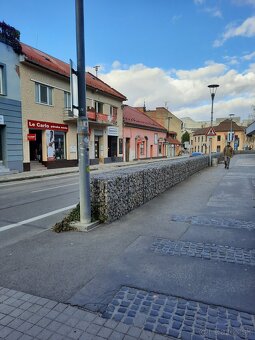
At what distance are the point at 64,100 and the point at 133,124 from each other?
15.1m

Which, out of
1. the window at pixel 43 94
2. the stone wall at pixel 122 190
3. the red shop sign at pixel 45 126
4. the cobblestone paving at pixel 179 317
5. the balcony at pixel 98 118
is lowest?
the cobblestone paving at pixel 179 317

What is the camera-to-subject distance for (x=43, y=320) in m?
2.76

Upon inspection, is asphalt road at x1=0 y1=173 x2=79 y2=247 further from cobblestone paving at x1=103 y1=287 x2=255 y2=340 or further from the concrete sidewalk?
cobblestone paving at x1=103 y1=287 x2=255 y2=340

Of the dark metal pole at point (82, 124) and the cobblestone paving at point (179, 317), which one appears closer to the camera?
the cobblestone paving at point (179, 317)

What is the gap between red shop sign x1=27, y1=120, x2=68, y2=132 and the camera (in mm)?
20383

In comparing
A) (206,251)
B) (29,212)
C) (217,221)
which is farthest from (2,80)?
(206,251)

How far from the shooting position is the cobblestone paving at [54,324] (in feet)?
8.29

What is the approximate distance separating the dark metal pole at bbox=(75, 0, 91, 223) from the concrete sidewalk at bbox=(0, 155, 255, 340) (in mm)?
552

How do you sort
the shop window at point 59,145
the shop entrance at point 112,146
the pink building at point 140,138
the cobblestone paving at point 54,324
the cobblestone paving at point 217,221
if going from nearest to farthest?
the cobblestone paving at point 54,324 → the cobblestone paving at point 217,221 → the shop window at point 59,145 → the shop entrance at point 112,146 → the pink building at point 140,138

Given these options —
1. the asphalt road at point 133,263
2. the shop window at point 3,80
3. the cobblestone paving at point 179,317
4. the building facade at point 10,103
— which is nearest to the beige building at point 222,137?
the building facade at point 10,103

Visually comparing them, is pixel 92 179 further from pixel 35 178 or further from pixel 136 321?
pixel 35 178

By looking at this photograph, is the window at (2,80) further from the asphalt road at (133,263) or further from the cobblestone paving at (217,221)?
the cobblestone paving at (217,221)

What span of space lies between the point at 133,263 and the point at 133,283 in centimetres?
56

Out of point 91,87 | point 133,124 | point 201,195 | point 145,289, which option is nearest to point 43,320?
point 145,289
